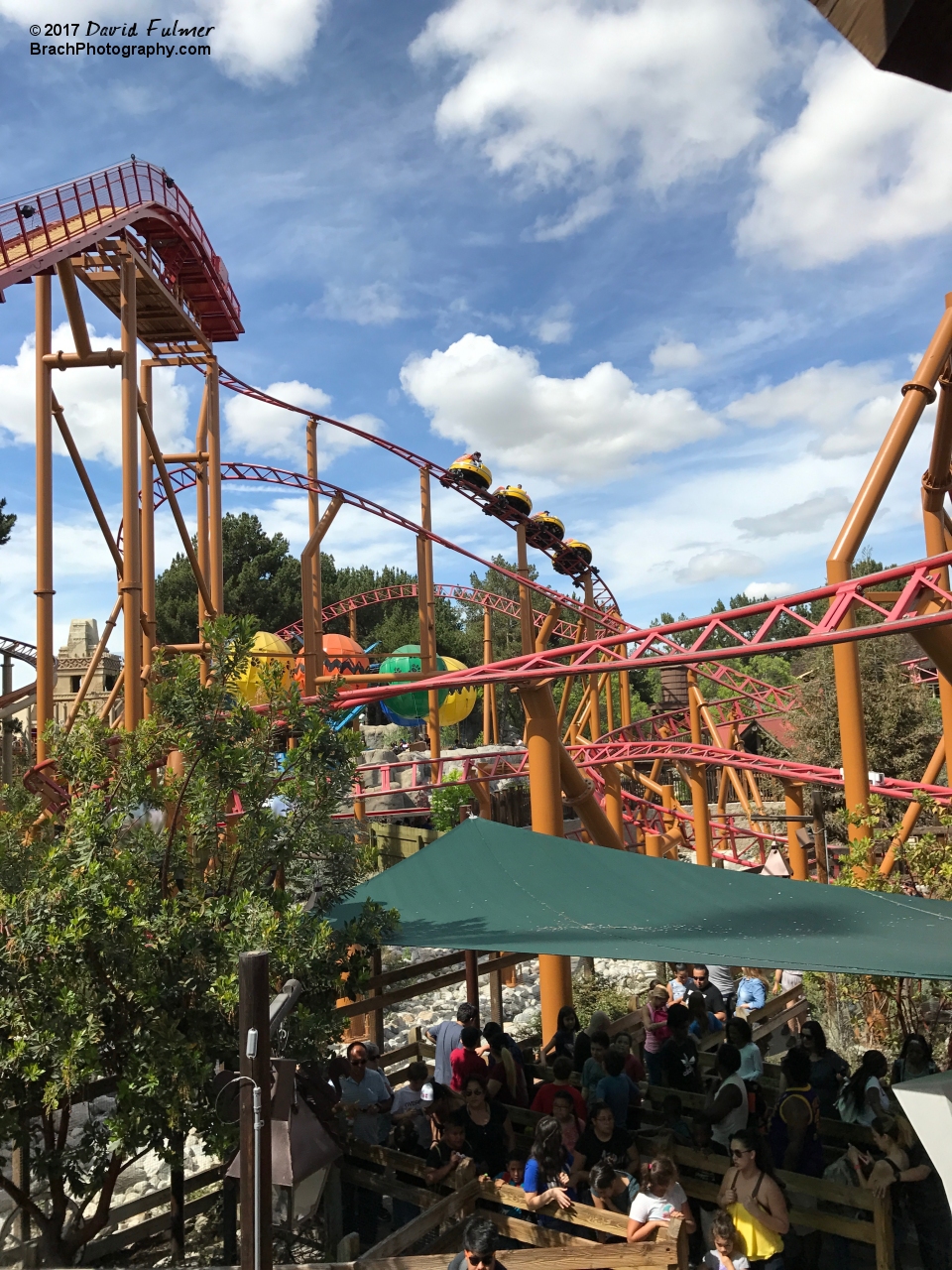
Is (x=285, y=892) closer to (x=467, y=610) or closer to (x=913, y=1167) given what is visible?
(x=913, y=1167)

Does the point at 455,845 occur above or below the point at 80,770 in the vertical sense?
below

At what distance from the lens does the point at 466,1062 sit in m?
5.55

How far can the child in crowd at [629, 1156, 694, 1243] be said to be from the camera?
12.7 ft

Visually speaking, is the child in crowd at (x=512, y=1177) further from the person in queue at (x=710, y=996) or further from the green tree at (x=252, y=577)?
the green tree at (x=252, y=577)

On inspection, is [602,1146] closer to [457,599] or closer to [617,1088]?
[617,1088]

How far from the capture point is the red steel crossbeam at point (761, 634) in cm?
636

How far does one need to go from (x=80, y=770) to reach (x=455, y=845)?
3.16 m

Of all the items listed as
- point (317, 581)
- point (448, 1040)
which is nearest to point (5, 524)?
point (317, 581)

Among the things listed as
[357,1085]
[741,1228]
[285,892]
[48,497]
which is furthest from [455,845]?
[48,497]

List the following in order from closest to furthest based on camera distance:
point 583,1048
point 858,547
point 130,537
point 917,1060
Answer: point 917,1060 < point 583,1048 < point 858,547 < point 130,537

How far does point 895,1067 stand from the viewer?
18.2ft

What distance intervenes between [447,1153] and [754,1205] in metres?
1.48

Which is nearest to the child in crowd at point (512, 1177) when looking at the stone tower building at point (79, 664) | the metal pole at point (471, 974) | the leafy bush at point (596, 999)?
the metal pole at point (471, 974)

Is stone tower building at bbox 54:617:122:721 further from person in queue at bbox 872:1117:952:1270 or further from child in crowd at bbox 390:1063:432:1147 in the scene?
person in queue at bbox 872:1117:952:1270
